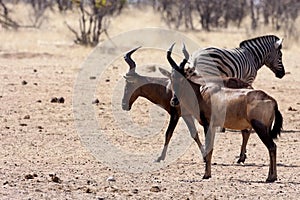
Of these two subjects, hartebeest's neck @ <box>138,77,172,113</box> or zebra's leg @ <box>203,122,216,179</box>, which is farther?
hartebeest's neck @ <box>138,77,172,113</box>

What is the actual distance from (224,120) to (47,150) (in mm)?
2691

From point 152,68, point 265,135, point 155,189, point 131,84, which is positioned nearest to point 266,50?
point 131,84

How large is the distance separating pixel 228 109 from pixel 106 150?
94.4 inches

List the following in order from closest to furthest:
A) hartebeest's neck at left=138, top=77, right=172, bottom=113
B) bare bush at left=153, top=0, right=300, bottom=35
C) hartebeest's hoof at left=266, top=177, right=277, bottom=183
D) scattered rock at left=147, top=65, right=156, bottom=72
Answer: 1. hartebeest's hoof at left=266, top=177, right=277, bottom=183
2. hartebeest's neck at left=138, top=77, right=172, bottom=113
3. scattered rock at left=147, top=65, right=156, bottom=72
4. bare bush at left=153, top=0, right=300, bottom=35

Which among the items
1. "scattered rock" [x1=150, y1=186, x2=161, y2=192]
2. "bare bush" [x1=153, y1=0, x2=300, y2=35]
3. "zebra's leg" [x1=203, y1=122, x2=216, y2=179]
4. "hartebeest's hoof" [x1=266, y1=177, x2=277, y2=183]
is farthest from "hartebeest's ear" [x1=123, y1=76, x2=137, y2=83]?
"bare bush" [x1=153, y1=0, x2=300, y2=35]

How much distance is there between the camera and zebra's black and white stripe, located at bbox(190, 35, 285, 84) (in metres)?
11.8

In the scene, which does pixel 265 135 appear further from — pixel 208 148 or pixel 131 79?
pixel 131 79

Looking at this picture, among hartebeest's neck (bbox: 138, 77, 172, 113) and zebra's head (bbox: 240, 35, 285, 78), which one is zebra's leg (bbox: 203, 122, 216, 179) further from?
zebra's head (bbox: 240, 35, 285, 78)

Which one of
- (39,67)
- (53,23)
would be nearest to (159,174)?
(39,67)

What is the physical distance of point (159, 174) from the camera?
9.00 meters

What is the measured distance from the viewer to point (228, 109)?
28.7 ft

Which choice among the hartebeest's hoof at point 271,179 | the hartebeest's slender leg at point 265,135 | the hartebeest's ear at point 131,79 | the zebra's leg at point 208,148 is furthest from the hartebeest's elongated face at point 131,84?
the hartebeest's hoof at point 271,179

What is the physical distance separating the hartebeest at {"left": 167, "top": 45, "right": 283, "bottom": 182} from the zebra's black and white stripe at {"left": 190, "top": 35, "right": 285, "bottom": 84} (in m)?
2.07

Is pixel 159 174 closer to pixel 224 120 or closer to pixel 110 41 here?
pixel 224 120
